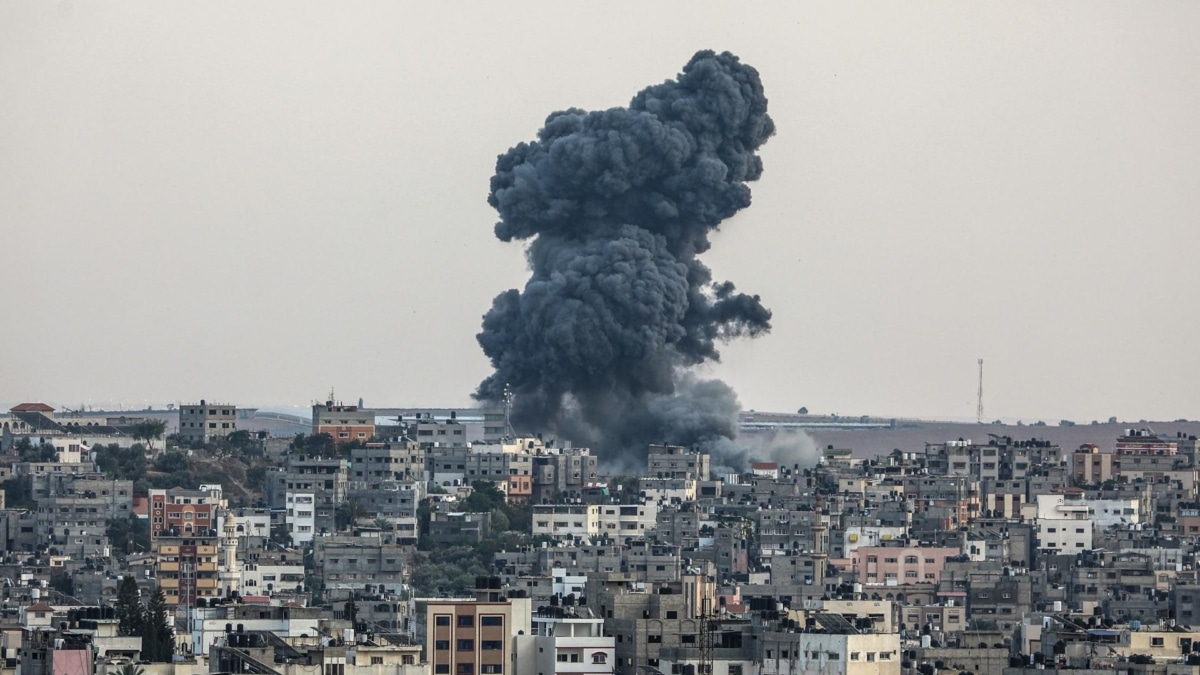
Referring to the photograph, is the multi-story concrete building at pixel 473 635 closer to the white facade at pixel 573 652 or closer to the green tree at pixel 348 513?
the white facade at pixel 573 652

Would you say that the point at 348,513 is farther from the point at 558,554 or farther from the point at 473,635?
the point at 473,635

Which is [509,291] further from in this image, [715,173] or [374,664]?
[374,664]

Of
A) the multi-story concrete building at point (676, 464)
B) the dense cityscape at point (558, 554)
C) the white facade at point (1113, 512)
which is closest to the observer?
the dense cityscape at point (558, 554)

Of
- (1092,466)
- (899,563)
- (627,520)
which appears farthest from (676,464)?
(899,563)

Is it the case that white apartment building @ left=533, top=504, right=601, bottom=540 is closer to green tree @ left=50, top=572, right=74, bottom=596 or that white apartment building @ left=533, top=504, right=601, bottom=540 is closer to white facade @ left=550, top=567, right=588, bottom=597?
white facade @ left=550, top=567, right=588, bottom=597

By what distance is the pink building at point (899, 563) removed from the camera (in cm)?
12581

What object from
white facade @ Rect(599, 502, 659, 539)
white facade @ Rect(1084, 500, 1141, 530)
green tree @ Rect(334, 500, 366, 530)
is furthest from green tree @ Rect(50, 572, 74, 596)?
white facade @ Rect(1084, 500, 1141, 530)

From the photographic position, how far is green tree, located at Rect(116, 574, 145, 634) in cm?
8256

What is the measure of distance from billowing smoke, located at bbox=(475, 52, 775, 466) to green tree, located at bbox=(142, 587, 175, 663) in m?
71.1

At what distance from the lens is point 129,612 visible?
86750mm

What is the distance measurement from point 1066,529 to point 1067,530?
0.13m

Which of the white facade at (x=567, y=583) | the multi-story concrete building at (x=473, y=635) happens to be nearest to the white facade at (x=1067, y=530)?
the white facade at (x=567, y=583)

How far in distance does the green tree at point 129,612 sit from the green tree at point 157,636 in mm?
153

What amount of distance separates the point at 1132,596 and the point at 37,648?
52445 millimetres
